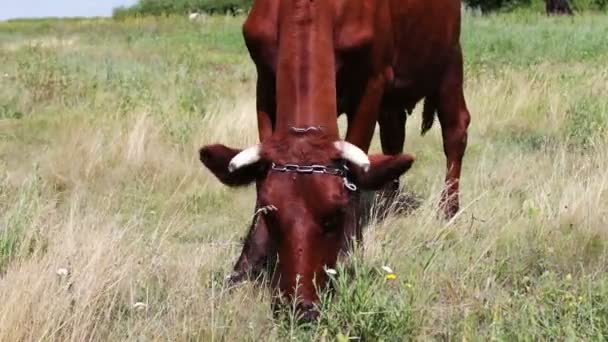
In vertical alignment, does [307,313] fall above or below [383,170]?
below

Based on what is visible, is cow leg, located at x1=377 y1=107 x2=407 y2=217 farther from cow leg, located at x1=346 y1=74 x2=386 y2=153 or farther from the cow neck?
the cow neck

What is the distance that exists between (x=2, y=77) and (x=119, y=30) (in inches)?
700

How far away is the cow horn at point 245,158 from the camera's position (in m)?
3.82

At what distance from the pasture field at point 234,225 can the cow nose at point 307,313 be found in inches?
1.6

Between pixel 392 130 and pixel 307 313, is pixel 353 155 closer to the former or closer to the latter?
pixel 307 313

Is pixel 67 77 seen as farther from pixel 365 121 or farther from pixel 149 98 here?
pixel 365 121

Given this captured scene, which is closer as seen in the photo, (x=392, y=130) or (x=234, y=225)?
(x=234, y=225)

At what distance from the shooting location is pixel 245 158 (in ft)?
12.6

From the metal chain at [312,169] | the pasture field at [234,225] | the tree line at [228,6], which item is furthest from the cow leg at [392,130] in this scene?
the tree line at [228,6]

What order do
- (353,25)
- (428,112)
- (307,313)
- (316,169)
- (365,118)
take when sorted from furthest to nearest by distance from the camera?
(428,112), (365,118), (353,25), (316,169), (307,313)

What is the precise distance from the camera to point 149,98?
32.1 ft

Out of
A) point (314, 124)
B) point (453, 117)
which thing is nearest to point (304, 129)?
point (314, 124)

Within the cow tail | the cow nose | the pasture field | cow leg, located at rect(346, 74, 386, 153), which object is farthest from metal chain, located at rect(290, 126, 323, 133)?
the cow tail

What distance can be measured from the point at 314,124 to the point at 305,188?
0.39 meters
